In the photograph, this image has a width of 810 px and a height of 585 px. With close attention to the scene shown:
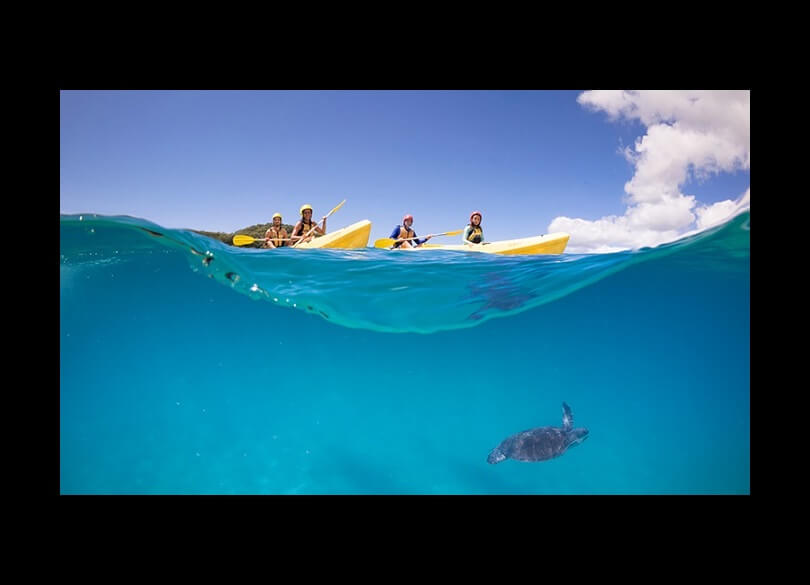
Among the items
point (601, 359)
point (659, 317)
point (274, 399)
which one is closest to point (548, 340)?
point (659, 317)

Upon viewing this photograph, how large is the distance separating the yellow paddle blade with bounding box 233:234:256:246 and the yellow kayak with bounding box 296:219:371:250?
1.45 m

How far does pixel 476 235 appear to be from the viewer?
1008 cm

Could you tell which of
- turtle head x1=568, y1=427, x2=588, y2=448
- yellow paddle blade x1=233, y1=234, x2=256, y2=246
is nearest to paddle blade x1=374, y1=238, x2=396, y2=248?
Result: yellow paddle blade x1=233, y1=234, x2=256, y2=246

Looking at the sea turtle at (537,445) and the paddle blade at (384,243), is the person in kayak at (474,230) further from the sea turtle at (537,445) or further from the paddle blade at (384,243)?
the sea turtle at (537,445)

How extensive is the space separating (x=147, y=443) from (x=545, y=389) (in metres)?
26.0

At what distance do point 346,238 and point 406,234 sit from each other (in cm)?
247

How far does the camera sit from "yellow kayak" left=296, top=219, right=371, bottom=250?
8.83 m

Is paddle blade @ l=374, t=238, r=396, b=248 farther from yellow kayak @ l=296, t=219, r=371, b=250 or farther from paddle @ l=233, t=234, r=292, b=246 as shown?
paddle @ l=233, t=234, r=292, b=246

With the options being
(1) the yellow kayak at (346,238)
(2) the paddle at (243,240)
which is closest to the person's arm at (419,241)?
(1) the yellow kayak at (346,238)

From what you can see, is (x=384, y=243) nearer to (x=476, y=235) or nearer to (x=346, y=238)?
(x=346, y=238)

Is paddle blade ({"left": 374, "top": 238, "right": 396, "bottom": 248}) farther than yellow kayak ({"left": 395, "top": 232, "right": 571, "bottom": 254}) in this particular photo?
Yes

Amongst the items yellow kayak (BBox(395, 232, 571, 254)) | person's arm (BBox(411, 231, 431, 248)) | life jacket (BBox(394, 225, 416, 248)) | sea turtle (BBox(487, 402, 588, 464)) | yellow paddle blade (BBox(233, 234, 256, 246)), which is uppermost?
life jacket (BBox(394, 225, 416, 248))

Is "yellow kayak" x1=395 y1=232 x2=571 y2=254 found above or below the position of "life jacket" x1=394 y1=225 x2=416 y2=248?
below

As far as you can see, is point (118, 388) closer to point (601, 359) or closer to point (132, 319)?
point (132, 319)
